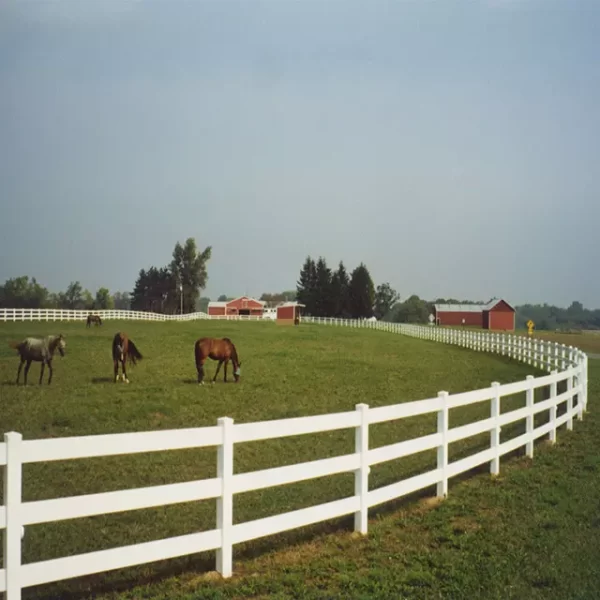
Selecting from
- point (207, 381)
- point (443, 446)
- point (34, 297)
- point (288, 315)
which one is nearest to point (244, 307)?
point (288, 315)

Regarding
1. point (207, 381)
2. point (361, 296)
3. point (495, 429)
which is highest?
point (361, 296)

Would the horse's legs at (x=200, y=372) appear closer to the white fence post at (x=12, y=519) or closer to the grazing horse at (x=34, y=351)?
the grazing horse at (x=34, y=351)

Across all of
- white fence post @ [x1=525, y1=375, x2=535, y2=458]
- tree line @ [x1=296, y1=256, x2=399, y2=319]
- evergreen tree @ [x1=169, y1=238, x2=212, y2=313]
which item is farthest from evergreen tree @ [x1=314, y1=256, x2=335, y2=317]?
white fence post @ [x1=525, y1=375, x2=535, y2=458]

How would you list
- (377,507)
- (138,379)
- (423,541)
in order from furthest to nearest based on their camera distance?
1. (138,379)
2. (377,507)
3. (423,541)

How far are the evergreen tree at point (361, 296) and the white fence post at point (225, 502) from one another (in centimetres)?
10438

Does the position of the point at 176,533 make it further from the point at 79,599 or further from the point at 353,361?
the point at 353,361

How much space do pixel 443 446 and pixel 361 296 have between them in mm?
101869

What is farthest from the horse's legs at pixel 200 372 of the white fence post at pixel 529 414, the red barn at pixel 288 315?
the red barn at pixel 288 315

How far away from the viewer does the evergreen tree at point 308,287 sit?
11031cm

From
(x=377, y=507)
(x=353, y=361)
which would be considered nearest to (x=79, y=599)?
(x=377, y=507)

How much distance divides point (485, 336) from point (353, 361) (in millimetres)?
15422

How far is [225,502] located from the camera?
5875 millimetres

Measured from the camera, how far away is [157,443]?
5.59m

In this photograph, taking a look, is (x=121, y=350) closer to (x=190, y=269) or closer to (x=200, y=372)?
(x=200, y=372)
